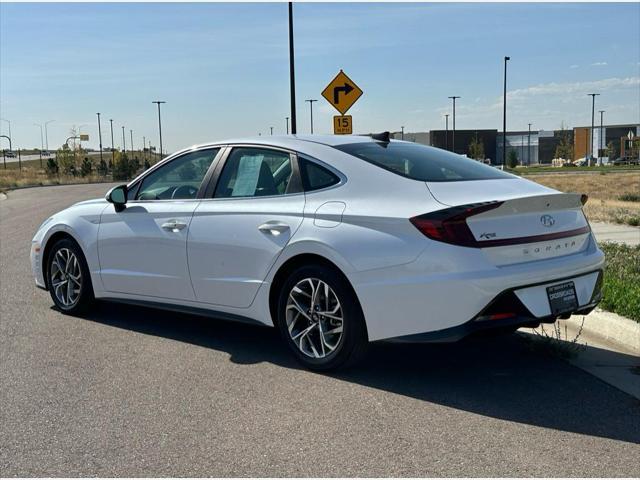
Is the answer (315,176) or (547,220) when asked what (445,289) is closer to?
(547,220)

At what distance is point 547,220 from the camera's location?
4.68m

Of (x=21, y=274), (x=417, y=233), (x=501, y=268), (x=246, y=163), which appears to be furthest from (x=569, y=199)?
(x=21, y=274)

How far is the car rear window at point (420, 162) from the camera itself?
16.4 ft

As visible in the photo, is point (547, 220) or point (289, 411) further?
point (547, 220)

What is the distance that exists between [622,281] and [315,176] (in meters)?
3.60

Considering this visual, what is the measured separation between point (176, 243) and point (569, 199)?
3.00 m

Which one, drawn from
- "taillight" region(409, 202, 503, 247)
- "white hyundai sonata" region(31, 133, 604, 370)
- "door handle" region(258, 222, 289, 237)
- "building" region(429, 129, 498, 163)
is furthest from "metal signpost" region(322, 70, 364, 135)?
"building" region(429, 129, 498, 163)

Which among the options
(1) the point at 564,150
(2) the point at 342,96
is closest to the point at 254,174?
(2) the point at 342,96

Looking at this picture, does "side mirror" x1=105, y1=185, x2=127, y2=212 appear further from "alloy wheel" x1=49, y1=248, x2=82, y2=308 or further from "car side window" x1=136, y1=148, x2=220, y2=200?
"alloy wheel" x1=49, y1=248, x2=82, y2=308

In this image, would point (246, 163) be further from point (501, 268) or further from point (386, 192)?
point (501, 268)

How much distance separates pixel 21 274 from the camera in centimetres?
962

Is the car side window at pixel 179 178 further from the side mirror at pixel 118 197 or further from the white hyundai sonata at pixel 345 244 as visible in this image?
the side mirror at pixel 118 197

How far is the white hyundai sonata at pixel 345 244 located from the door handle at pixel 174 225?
0.02 metres

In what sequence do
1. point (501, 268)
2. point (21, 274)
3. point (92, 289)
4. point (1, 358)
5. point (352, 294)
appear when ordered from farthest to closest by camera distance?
point (21, 274) < point (92, 289) < point (1, 358) < point (352, 294) < point (501, 268)
